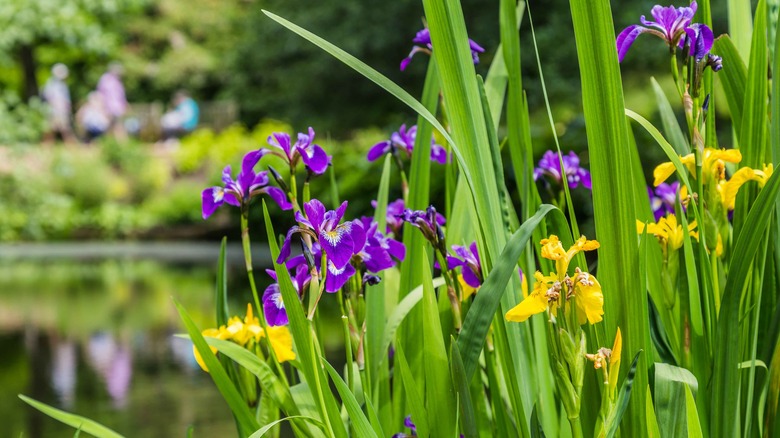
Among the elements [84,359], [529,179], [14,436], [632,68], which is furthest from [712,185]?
[632,68]

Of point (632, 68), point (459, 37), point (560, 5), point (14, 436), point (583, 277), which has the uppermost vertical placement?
point (560, 5)

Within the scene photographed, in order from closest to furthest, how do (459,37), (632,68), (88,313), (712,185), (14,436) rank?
(459,37) → (712,185) → (14,436) → (88,313) → (632,68)

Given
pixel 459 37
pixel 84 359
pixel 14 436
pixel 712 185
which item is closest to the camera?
pixel 459 37

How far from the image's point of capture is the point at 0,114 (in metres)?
9.88

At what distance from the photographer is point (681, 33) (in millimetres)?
1233

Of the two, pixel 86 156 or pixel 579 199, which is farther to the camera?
pixel 86 156

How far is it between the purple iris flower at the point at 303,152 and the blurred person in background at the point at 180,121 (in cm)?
1934

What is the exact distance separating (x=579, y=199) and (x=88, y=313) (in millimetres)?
3886

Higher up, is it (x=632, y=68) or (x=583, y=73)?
(x=632, y=68)

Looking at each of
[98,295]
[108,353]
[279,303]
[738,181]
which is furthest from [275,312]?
[98,295]

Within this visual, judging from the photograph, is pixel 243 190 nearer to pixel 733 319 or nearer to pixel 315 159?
pixel 315 159

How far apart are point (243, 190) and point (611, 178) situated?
0.58 m

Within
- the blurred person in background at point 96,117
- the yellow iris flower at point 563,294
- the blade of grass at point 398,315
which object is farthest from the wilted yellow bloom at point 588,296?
the blurred person in background at point 96,117

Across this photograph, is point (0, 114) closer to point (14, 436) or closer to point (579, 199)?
point (579, 199)
